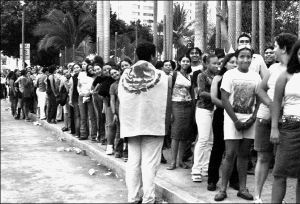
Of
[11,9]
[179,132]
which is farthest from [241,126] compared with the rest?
[11,9]

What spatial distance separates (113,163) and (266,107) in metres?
3.81

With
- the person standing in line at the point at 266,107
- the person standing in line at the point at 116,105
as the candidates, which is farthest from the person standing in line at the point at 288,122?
the person standing in line at the point at 116,105

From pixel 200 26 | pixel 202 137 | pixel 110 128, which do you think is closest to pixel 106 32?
pixel 200 26

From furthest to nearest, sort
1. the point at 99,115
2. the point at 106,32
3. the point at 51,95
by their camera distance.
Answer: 1. the point at 106,32
2. the point at 51,95
3. the point at 99,115

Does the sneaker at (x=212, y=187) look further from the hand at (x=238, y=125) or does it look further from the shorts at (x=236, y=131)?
the hand at (x=238, y=125)

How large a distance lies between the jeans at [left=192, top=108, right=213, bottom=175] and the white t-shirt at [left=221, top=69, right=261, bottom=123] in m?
0.93

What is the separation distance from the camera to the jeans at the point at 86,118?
437 inches

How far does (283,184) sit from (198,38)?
20.0 ft

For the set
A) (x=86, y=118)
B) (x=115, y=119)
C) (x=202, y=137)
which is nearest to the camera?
(x=202, y=137)

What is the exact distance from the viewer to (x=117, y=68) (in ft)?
29.5

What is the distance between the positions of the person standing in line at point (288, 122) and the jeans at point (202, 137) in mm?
1786

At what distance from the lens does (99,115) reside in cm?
1072

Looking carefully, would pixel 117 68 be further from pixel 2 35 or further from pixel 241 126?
pixel 2 35

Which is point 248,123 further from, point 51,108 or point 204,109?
point 51,108
